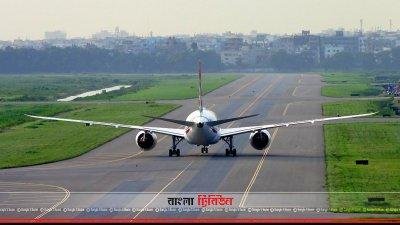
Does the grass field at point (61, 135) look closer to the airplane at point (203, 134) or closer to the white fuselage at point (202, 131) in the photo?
the airplane at point (203, 134)

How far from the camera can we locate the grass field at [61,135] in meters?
91.4

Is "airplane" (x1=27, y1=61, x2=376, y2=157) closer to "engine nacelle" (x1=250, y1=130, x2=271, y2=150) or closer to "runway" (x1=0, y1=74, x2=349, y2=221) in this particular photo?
"engine nacelle" (x1=250, y1=130, x2=271, y2=150)

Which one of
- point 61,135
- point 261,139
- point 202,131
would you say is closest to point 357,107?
point 61,135

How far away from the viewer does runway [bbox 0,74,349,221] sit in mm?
59531

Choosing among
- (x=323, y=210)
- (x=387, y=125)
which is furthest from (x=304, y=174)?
(x=387, y=125)

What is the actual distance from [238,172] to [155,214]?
20.9 m

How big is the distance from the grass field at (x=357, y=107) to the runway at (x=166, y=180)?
1269 inches

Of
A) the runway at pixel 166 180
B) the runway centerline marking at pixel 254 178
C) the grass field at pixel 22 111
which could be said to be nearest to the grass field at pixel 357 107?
the runway at pixel 166 180

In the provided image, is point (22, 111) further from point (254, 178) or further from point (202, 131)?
point (254, 178)

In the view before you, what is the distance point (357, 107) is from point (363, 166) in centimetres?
7388

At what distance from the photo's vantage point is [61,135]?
11212 centimetres

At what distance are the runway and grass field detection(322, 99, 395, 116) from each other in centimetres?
3223

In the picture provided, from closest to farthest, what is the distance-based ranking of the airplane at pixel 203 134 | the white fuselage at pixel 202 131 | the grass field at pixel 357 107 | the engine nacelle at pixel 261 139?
the white fuselage at pixel 202 131, the airplane at pixel 203 134, the engine nacelle at pixel 261 139, the grass field at pixel 357 107

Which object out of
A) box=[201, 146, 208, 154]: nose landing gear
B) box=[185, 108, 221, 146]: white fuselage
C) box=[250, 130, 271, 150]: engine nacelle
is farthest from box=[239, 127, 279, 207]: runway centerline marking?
box=[201, 146, 208, 154]: nose landing gear
